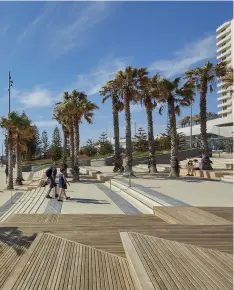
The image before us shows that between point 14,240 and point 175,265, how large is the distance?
3.61m

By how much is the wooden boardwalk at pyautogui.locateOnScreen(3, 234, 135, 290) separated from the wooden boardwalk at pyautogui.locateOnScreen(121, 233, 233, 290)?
0.31 metres

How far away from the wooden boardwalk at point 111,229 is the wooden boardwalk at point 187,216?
31 cm

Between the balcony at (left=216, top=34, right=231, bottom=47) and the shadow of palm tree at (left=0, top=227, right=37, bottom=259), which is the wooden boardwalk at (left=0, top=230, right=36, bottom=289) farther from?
the balcony at (left=216, top=34, right=231, bottom=47)

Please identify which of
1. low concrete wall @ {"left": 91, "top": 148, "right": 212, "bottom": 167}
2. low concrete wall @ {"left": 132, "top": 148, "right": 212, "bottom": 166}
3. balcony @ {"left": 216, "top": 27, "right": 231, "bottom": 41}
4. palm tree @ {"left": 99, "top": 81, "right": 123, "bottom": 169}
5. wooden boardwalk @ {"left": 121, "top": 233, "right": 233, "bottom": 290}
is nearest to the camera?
wooden boardwalk @ {"left": 121, "top": 233, "right": 233, "bottom": 290}

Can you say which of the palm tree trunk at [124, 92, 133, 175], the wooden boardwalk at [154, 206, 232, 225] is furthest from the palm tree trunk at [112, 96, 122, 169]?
the wooden boardwalk at [154, 206, 232, 225]

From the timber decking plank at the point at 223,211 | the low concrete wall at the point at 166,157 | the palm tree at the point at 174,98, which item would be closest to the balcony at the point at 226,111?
the low concrete wall at the point at 166,157

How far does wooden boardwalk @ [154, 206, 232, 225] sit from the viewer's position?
7.77 m

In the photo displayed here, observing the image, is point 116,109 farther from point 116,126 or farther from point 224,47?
point 224,47

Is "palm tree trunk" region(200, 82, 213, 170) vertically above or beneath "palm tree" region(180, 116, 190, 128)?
beneath

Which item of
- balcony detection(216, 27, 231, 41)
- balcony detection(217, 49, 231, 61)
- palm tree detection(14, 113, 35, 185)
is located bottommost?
palm tree detection(14, 113, 35, 185)

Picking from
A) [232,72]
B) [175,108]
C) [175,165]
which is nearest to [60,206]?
[175,165]

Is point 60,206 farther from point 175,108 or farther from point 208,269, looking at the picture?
point 175,108

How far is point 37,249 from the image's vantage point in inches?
228

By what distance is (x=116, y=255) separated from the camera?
220 inches
